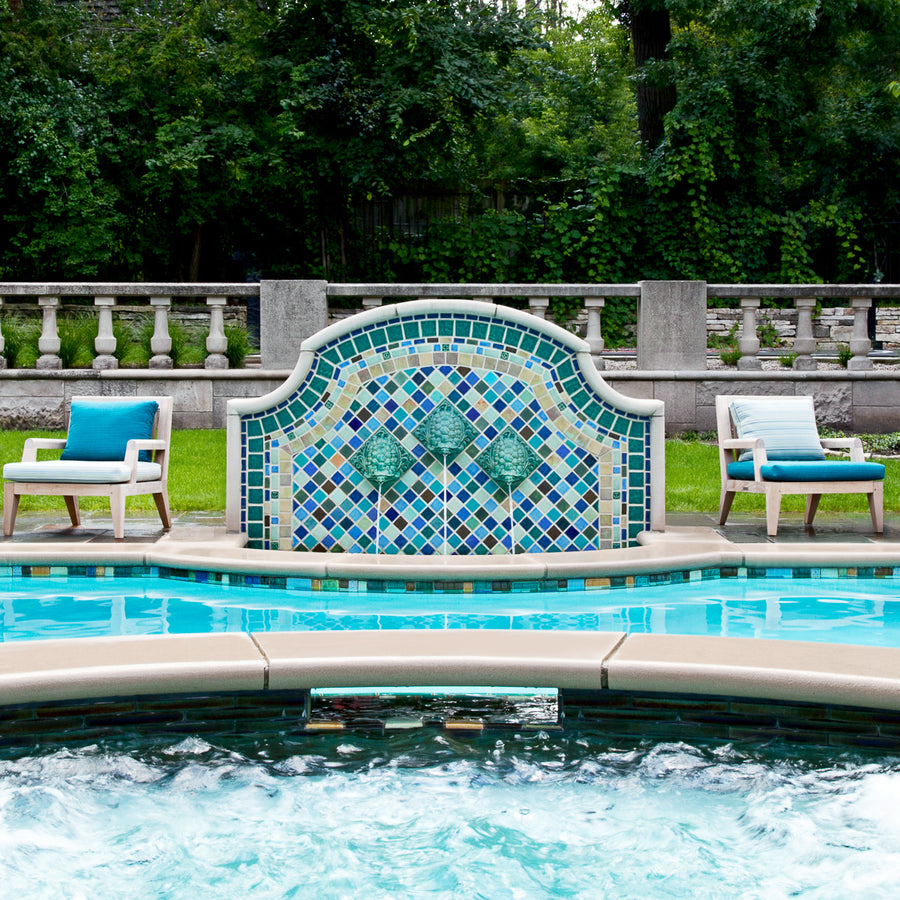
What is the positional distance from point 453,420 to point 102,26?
16.7 m

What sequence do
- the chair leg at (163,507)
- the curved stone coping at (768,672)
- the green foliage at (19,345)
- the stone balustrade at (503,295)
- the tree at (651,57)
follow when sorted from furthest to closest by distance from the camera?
the tree at (651,57) → the green foliage at (19,345) → the stone balustrade at (503,295) → the chair leg at (163,507) → the curved stone coping at (768,672)

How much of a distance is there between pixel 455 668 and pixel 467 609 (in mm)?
2225

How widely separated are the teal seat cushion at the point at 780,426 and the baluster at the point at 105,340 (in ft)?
25.0

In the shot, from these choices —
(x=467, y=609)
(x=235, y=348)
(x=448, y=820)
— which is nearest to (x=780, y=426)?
(x=467, y=609)

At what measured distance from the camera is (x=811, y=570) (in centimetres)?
655

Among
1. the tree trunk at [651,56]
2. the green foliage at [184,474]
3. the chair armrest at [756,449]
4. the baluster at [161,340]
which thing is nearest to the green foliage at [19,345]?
the green foliage at [184,474]

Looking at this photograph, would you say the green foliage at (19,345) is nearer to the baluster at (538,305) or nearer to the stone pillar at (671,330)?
the baluster at (538,305)

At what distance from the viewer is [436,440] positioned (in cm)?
694

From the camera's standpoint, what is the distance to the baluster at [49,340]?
1296 cm

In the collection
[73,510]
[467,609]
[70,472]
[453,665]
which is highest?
[70,472]

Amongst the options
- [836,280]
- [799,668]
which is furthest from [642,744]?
[836,280]

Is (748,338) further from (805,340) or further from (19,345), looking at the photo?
(19,345)

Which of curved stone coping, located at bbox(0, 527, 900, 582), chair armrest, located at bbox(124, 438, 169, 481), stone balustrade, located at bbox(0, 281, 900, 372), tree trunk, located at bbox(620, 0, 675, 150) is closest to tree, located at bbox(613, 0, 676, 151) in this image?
tree trunk, located at bbox(620, 0, 675, 150)

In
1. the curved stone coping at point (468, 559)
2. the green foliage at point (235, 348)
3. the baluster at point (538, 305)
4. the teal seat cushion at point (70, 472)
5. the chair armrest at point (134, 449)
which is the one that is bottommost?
the curved stone coping at point (468, 559)
